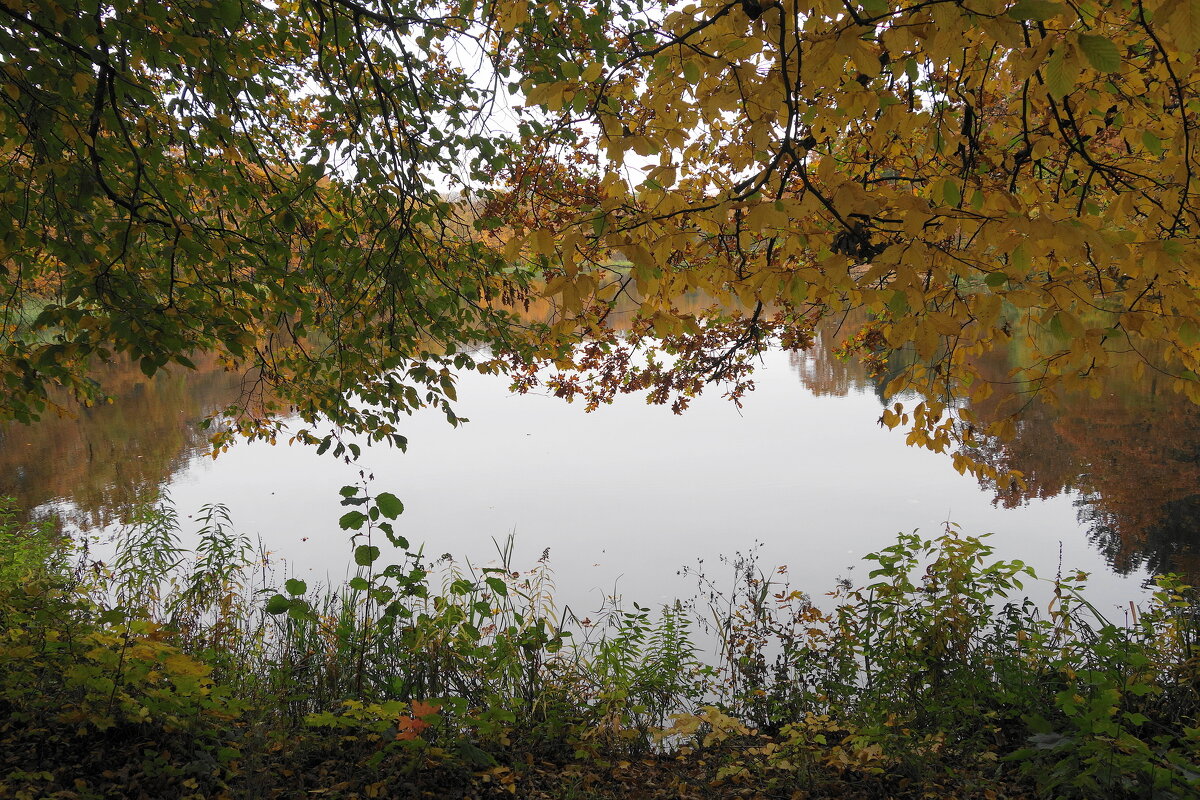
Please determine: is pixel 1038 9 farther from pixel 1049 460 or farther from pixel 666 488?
pixel 1049 460

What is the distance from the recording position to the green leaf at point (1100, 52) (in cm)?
116

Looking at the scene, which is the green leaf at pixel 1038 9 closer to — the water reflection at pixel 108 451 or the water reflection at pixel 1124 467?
the water reflection at pixel 1124 467

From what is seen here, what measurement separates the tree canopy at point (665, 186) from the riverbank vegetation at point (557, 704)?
102 cm

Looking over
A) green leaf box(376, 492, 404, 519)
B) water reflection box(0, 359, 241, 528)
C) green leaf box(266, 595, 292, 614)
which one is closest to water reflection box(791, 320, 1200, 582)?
green leaf box(376, 492, 404, 519)

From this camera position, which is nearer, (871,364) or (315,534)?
(871,364)

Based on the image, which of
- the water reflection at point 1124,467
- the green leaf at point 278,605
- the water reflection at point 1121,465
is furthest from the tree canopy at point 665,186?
the water reflection at point 1124,467

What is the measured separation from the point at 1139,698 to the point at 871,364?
277 cm

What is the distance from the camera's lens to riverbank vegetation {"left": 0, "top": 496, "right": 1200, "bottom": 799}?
2.32 metres

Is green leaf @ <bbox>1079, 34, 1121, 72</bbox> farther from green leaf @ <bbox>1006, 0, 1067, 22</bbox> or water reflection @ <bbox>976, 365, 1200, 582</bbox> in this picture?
water reflection @ <bbox>976, 365, 1200, 582</bbox>

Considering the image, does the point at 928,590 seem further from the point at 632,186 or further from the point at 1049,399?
the point at 632,186

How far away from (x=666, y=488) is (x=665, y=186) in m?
6.56

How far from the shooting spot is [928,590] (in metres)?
3.70

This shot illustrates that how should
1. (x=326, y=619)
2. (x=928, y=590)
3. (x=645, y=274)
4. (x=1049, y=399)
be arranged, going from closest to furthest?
1. (x=645, y=274)
2. (x=1049, y=399)
3. (x=928, y=590)
4. (x=326, y=619)

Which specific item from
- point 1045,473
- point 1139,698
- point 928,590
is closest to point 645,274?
point 928,590
